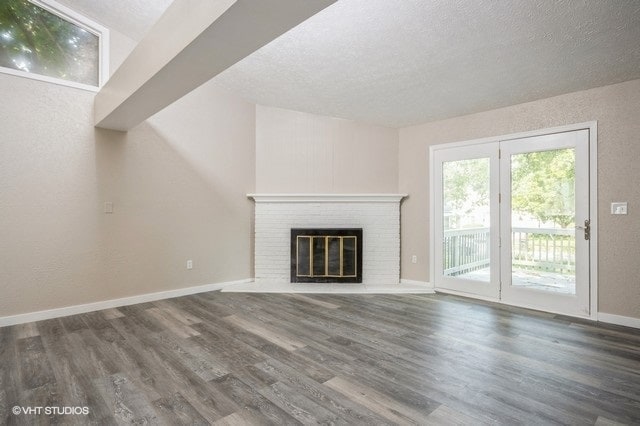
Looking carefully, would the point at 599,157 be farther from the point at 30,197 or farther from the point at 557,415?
the point at 30,197

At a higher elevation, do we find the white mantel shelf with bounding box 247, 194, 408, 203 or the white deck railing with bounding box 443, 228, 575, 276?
the white mantel shelf with bounding box 247, 194, 408, 203

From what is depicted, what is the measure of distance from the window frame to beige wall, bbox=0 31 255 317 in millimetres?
71

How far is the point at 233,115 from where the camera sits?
498cm

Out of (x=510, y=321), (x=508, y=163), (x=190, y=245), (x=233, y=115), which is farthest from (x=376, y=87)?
(x=190, y=245)

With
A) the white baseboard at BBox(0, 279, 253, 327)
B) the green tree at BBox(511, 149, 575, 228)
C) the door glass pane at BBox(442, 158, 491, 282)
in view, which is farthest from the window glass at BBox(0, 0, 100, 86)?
the green tree at BBox(511, 149, 575, 228)

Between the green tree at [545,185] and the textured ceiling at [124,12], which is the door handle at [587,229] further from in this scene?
the textured ceiling at [124,12]

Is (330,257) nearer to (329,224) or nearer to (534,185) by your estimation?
(329,224)

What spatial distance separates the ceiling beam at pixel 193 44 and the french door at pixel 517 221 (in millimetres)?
3397

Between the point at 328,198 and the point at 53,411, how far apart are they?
388cm

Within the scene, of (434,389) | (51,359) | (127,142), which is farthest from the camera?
(127,142)

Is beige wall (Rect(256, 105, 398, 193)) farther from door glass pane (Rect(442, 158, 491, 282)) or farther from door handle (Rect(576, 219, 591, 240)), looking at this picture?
door handle (Rect(576, 219, 591, 240))

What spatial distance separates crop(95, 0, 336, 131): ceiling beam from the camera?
1.61 meters

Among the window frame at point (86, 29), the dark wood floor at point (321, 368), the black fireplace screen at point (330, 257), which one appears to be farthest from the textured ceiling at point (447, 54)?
the dark wood floor at point (321, 368)

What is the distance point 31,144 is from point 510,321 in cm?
→ 538
